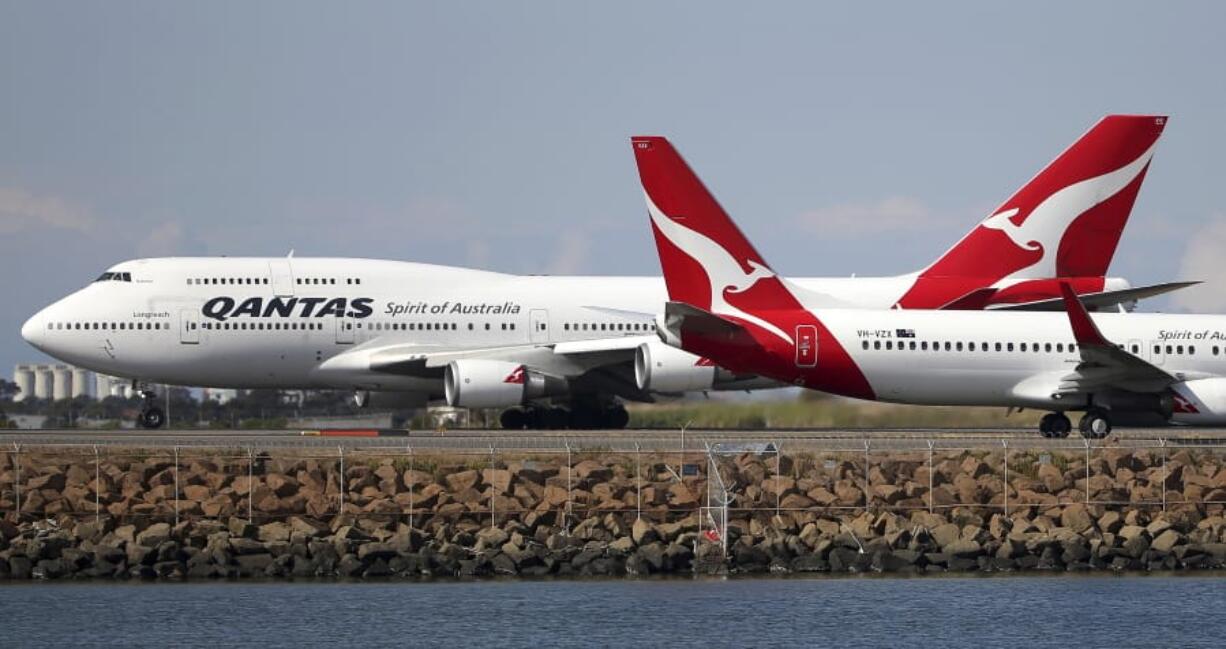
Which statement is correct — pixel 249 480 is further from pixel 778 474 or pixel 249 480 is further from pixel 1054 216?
pixel 1054 216

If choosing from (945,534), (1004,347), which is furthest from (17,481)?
(1004,347)

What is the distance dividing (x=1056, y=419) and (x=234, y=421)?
107ft

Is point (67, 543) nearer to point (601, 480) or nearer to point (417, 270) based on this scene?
point (601, 480)

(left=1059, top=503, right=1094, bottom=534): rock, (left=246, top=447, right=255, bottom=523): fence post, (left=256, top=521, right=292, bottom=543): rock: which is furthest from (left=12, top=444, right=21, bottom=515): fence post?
(left=1059, top=503, right=1094, bottom=534): rock

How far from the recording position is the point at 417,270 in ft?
197

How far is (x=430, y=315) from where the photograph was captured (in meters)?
59.2

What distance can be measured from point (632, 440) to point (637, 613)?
1436 cm

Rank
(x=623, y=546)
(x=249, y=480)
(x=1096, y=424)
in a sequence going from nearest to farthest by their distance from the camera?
(x=623, y=546) < (x=249, y=480) < (x=1096, y=424)

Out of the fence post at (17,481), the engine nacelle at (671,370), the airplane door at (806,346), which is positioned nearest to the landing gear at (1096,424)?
the airplane door at (806,346)

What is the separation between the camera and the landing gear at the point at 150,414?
59250 mm

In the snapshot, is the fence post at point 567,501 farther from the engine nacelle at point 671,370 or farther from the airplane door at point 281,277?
the airplane door at point 281,277

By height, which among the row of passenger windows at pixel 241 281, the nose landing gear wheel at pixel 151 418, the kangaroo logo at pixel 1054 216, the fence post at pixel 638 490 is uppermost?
the kangaroo logo at pixel 1054 216

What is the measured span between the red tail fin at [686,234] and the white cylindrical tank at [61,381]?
65.8 meters

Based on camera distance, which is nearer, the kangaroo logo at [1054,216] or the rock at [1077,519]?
the rock at [1077,519]
